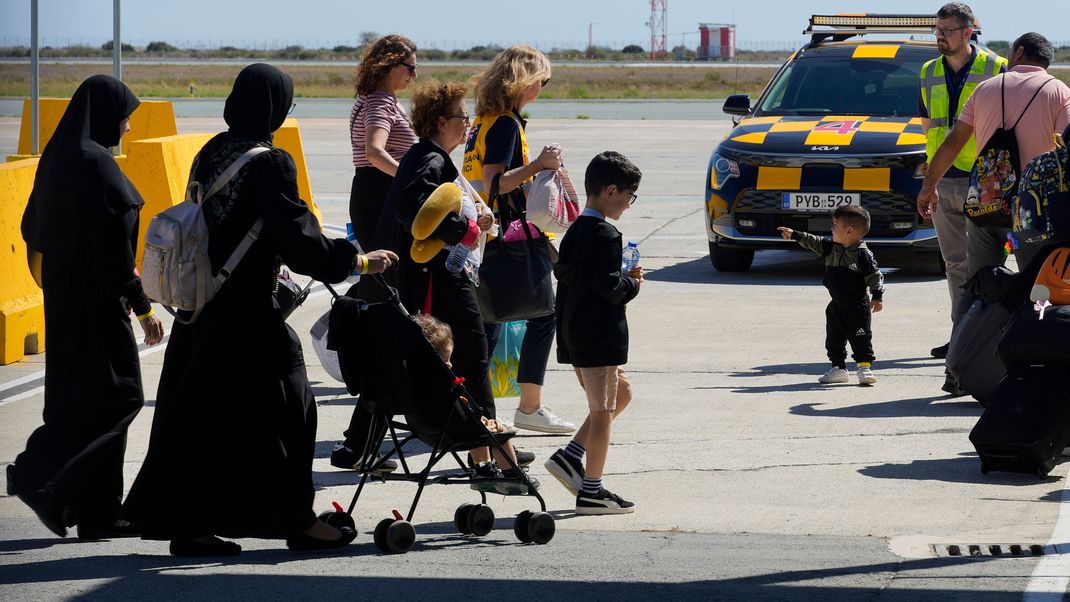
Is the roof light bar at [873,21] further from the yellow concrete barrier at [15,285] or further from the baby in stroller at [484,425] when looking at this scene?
the baby in stroller at [484,425]

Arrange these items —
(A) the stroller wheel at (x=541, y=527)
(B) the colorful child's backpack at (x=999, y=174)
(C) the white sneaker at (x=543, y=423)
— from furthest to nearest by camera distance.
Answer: (B) the colorful child's backpack at (x=999, y=174) < (C) the white sneaker at (x=543, y=423) < (A) the stroller wheel at (x=541, y=527)

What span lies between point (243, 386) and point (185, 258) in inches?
19.2

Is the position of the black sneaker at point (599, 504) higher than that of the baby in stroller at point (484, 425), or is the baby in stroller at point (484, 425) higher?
the baby in stroller at point (484, 425)

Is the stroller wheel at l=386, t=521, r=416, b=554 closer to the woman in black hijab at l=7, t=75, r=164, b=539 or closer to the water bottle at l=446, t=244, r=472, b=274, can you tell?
the woman in black hijab at l=7, t=75, r=164, b=539

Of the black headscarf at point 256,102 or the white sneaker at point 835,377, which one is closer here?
the black headscarf at point 256,102

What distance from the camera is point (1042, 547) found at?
17.4 ft

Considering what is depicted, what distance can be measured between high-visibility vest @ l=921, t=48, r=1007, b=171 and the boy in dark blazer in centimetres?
389

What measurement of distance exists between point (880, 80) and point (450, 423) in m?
8.58

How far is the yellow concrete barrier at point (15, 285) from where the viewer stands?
9.01m

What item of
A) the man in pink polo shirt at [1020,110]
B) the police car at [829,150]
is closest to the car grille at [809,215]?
the police car at [829,150]

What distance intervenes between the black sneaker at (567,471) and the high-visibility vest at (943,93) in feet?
13.3

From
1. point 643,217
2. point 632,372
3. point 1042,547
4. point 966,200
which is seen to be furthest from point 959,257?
point 643,217

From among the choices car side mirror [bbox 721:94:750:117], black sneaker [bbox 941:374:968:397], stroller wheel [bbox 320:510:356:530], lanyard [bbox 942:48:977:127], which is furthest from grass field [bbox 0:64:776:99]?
stroller wheel [bbox 320:510:356:530]

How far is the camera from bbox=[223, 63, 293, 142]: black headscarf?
206 inches
